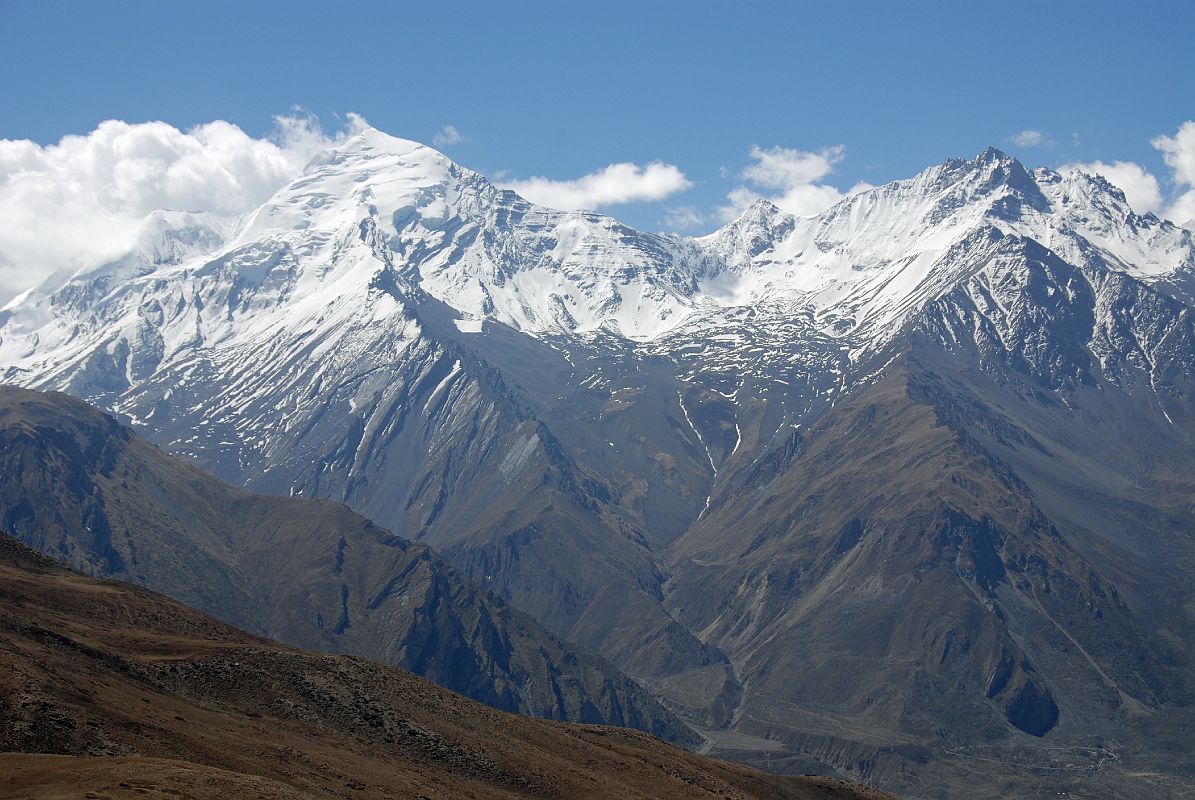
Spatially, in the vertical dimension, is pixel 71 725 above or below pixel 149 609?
below

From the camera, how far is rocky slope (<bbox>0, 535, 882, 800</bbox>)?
324 feet

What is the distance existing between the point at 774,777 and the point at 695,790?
3256 cm

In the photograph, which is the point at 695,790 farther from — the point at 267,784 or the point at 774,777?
the point at 267,784

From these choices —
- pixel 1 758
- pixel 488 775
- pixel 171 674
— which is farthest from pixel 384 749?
pixel 1 758

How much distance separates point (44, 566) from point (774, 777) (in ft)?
324

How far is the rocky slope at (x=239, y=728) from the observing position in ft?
324

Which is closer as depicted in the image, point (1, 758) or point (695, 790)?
point (1, 758)

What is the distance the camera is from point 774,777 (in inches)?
6949

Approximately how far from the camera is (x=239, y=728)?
122m

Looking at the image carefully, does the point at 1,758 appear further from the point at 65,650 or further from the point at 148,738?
the point at 65,650

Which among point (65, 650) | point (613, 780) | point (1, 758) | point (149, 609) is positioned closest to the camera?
point (1, 758)

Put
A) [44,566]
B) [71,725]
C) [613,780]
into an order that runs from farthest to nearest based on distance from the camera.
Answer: [44,566]
[613,780]
[71,725]

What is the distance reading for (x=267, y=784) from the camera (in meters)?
98.4

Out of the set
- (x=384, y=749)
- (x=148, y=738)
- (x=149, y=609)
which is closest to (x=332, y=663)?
(x=384, y=749)
